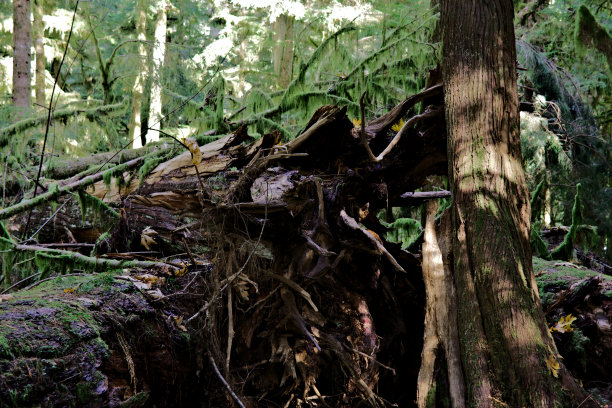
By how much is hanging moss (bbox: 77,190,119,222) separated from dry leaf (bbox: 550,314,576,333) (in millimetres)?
4874

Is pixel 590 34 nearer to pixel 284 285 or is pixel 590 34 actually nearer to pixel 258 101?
pixel 258 101

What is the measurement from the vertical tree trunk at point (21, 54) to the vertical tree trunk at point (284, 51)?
5.21 metres

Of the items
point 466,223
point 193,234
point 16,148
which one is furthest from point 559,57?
point 16,148

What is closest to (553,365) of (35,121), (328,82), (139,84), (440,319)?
(440,319)

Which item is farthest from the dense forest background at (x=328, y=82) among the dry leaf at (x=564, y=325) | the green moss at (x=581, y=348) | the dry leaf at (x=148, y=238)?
the green moss at (x=581, y=348)

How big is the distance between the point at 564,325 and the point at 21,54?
32.5 ft

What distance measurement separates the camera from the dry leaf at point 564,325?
4141 mm

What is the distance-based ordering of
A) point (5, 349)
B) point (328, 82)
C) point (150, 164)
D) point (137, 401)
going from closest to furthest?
point (5, 349) → point (137, 401) → point (150, 164) → point (328, 82)

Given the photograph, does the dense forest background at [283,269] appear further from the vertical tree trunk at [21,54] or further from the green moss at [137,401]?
the vertical tree trunk at [21,54]

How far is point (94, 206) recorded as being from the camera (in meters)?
5.27

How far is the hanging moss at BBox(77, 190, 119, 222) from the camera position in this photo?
5133mm

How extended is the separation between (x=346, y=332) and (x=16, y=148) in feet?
19.1

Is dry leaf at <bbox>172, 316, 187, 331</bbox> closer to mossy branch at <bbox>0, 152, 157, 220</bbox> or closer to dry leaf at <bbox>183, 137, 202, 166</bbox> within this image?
dry leaf at <bbox>183, 137, 202, 166</bbox>

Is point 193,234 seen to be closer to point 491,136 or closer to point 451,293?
point 451,293
